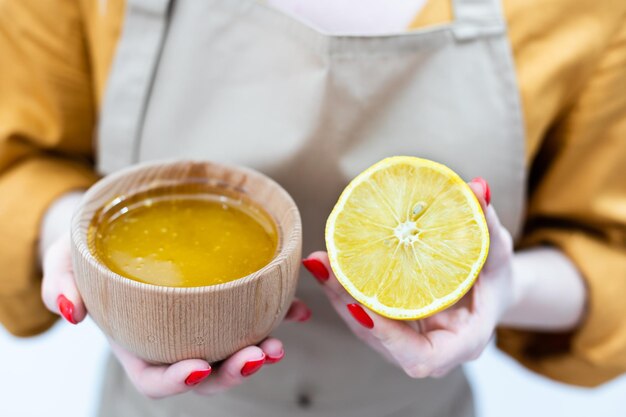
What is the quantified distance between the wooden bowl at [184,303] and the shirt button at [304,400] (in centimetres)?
29

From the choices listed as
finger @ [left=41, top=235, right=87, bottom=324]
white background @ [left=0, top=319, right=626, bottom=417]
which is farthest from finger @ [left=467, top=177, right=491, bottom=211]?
white background @ [left=0, top=319, right=626, bottom=417]

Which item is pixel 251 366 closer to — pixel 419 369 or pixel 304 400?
pixel 419 369

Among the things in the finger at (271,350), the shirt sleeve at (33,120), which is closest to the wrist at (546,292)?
the finger at (271,350)

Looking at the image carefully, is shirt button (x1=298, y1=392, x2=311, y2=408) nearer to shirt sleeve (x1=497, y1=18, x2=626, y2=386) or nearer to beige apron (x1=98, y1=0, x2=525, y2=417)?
beige apron (x1=98, y1=0, x2=525, y2=417)

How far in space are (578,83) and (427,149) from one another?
21cm

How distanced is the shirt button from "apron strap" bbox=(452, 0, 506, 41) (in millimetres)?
494

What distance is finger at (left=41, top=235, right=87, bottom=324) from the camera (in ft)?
2.06

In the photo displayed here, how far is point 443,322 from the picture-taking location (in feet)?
2.32

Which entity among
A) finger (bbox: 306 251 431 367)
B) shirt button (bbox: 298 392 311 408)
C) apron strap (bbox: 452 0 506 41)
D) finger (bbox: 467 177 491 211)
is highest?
apron strap (bbox: 452 0 506 41)

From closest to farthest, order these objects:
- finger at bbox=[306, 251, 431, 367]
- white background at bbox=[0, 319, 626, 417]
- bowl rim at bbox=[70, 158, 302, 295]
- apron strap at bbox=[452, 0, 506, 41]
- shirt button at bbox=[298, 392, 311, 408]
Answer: bowl rim at bbox=[70, 158, 302, 295] < finger at bbox=[306, 251, 431, 367] < apron strap at bbox=[452, 0, 506, 41] < shirt button at bbox=[298, 392, 311, 408] < white background at bbox=[0, 319, 626, 417]

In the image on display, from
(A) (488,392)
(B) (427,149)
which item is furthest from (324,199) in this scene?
(A) (488,392)

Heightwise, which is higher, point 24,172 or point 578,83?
point 578,83

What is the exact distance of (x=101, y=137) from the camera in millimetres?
822

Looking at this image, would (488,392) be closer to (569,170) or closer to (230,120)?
(569,170)
